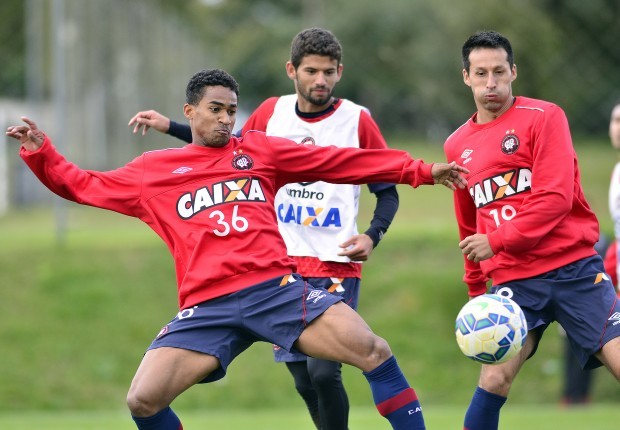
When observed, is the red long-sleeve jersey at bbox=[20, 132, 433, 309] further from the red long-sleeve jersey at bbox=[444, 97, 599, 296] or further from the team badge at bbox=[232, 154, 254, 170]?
the red long-sleeve jersey at bbox=[444, 97, 599, 296]

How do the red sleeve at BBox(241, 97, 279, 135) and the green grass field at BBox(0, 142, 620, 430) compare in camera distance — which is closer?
the red sleeve at BBox(241, 97, 279, 135)

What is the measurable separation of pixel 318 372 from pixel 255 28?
137 ft

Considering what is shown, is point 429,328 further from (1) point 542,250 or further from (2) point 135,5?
(2) point 135,5

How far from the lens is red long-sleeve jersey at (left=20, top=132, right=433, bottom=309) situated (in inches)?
241

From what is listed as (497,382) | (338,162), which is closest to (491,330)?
(497,382)

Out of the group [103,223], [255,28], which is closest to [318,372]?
[103,223]

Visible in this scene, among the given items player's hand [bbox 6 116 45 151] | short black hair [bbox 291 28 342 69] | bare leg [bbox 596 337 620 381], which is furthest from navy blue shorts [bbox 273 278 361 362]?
player's hand [bbox 6 116 45 151]

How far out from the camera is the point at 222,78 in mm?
6441

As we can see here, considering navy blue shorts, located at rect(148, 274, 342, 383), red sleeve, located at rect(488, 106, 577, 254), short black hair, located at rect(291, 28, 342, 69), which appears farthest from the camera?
short black hair, located at rect(291, 28, 342, 69)

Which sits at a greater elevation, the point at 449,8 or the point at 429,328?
the point at 449,8

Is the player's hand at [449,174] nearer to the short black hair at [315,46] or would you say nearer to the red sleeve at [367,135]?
the red sleeve at [367,135]

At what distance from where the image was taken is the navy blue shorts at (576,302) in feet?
20.4

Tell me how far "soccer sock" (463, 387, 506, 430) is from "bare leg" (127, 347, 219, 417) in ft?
5.07

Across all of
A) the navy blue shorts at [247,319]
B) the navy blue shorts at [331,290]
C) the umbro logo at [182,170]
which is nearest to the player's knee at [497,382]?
the navy blue shorts at [247,319]
